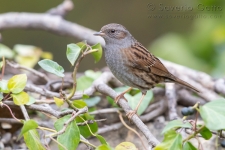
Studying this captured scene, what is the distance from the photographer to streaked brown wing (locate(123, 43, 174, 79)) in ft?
12.8

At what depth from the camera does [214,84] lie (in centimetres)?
417

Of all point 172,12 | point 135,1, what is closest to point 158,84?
point 172,12

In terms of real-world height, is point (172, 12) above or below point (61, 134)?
below

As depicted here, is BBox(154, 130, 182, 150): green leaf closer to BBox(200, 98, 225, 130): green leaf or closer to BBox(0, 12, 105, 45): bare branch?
BBox(200, 98, 225, 130): green leaf

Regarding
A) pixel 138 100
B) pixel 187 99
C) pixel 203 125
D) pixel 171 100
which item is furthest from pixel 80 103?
pixel 187 99

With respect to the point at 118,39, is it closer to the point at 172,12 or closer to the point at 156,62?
the point at 156,62

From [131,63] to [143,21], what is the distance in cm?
539

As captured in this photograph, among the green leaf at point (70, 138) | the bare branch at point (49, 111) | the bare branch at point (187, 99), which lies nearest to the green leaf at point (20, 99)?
the bare branch at point (49, 111)

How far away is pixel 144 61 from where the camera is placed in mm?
3957

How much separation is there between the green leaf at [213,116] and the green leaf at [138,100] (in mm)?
1235

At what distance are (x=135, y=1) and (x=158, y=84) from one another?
5347 millimetres

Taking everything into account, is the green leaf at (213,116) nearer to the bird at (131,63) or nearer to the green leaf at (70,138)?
the green leaf at (70,138)

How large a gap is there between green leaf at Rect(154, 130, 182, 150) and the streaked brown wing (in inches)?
58.5

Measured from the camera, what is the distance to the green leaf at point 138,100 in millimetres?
3620
